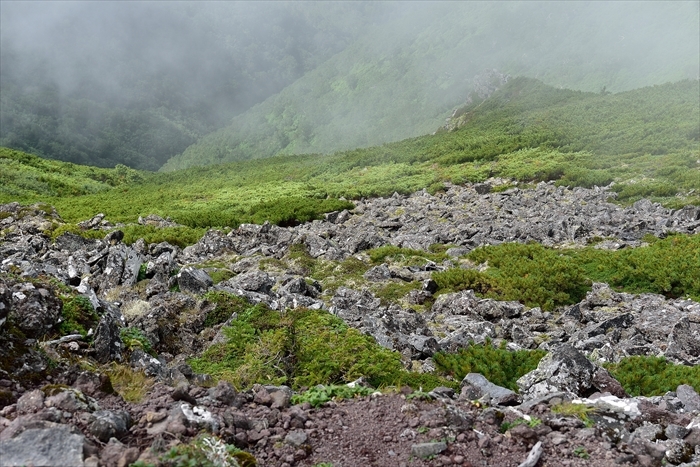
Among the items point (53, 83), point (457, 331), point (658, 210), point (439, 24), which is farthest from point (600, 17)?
point (53, 83)

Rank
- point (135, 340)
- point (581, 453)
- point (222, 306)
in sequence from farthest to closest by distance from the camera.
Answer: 1. point (222, 306)
2. point (135, 340)
3. point (581, 453)

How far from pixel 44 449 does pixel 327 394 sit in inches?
136

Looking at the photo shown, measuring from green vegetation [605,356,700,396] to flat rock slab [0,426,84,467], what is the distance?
7.89m

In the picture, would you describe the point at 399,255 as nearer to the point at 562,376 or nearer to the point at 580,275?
the point at 580,275

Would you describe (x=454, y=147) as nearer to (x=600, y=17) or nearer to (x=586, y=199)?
(x=586, y=199)

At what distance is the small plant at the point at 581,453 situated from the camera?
545 centimetres

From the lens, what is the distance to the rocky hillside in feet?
17.2

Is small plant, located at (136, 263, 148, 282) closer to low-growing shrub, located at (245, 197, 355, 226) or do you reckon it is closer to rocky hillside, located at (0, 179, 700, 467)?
rocky hillside, located at (0, 179, 700, 467)

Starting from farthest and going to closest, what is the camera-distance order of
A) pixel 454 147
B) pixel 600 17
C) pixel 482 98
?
pixel 600 17, pixel 482 98, pixel 454 147

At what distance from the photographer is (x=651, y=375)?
8922mm

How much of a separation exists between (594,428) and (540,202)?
2800 cm

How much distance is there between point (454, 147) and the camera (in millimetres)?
62875

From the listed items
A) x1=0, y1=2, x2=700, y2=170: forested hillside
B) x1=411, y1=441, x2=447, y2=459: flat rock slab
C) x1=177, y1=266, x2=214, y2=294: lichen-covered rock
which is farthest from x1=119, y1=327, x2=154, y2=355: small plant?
x1=0, y1=2, x2=700, y2=170: forested hillside

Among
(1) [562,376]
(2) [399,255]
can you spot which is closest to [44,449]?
(1) [562,376]
